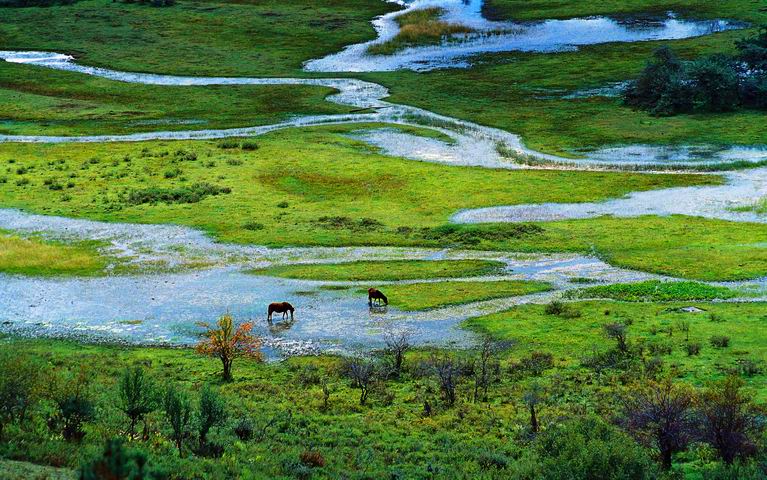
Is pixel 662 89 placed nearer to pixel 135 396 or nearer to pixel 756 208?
pixel 756 208

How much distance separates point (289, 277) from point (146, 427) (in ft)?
79.7

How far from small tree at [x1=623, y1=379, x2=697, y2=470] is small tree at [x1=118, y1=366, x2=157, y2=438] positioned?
14.7 metres

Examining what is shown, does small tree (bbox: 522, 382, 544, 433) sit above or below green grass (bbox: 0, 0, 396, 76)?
below

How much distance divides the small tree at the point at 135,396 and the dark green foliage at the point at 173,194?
42543mm

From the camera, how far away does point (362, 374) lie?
116 ft

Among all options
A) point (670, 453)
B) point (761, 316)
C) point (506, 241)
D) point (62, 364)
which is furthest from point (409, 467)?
point (506, 241)

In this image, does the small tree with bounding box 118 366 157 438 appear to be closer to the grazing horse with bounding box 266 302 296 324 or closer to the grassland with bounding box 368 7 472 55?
the grazing horse with bounding box 266 302 296 324

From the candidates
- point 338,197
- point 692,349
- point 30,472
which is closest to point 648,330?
point 692,349

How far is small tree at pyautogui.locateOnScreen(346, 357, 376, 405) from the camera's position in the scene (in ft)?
112

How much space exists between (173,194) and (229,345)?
36282 millimetres

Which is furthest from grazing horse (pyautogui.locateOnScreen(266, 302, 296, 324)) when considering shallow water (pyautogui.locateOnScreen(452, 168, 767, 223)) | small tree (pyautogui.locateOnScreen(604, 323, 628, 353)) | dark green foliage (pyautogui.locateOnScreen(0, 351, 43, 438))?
shallow water (pyautogui.locateOnScreen(452, 168, 767, 223))

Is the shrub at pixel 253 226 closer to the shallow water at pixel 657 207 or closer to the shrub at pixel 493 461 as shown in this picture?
the shallow water at pixel 657 207

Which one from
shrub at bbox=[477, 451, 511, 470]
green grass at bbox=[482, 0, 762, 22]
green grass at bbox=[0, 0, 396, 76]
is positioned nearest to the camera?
shrub at bbox=[477, 451, 511, 470]

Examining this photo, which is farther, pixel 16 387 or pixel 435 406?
pixel 435 406
